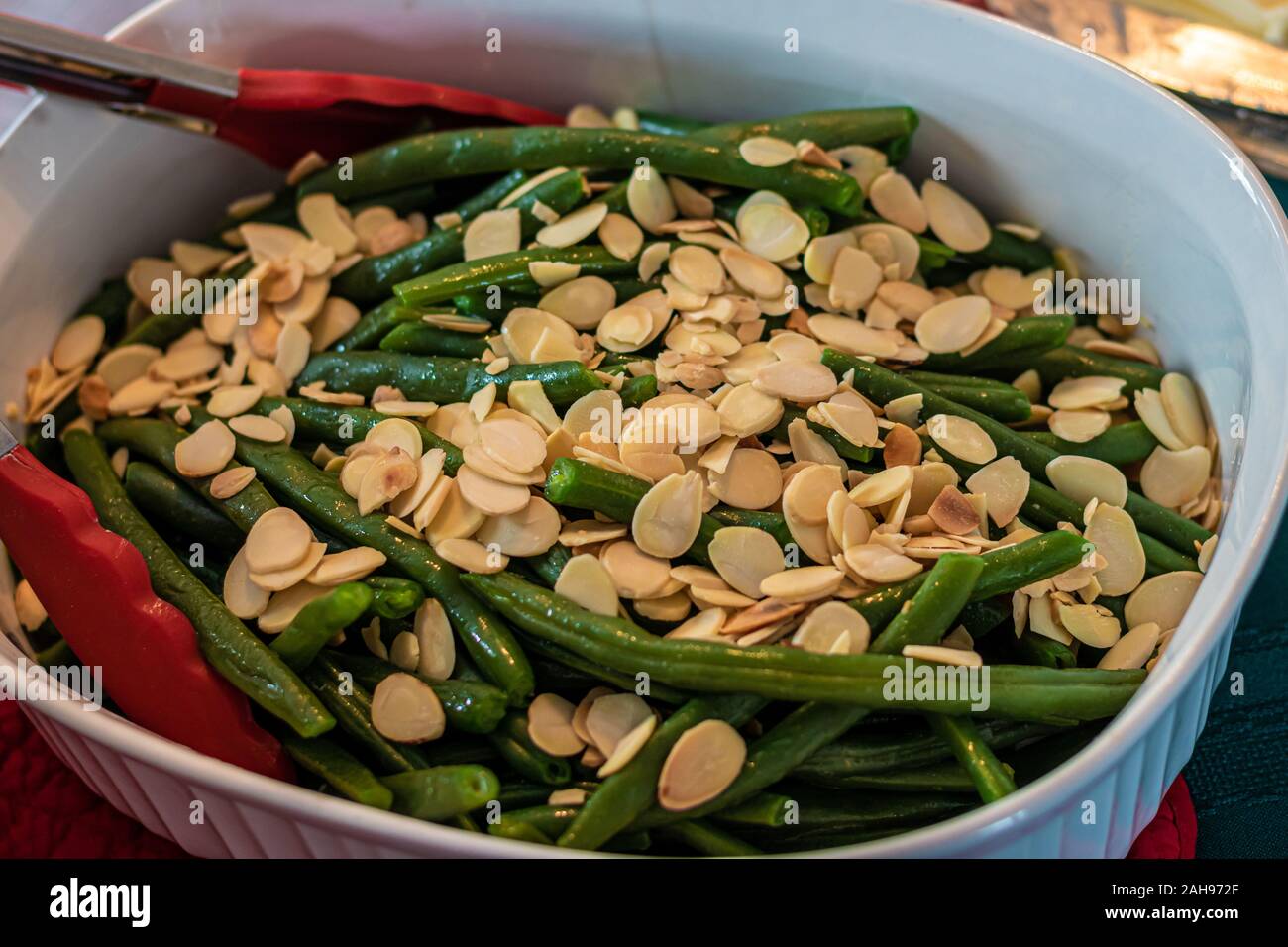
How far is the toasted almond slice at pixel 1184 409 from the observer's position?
1519 mm

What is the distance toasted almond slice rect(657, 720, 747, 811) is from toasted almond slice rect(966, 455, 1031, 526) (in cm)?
45

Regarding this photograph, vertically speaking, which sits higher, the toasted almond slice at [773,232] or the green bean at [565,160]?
the green bean at [565,160]

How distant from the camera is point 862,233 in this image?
163 cm

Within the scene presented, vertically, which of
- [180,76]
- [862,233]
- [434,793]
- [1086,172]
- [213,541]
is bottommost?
[434,793]

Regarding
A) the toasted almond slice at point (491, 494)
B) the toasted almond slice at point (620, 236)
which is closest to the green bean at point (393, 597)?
the toasted almond slice at point (491, 494)

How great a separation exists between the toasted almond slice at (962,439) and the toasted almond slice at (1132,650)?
10.4 inches

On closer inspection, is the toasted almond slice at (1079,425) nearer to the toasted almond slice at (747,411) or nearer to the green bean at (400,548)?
the toasted almond slice at (747,411)

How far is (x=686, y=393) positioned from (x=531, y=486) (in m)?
0.23

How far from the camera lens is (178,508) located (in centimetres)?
147

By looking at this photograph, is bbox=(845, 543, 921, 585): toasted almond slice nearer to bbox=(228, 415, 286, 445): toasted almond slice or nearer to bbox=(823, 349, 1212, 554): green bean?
bbox=(823, 349, 1212, 554): green bean

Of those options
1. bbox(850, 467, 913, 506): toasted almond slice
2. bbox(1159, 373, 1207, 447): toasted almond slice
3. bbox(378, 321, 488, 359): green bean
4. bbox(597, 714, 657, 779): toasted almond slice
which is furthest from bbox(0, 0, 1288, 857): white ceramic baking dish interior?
bbox(378, 321, 488, 359): green bean

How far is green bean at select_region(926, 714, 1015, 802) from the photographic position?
1.13 m

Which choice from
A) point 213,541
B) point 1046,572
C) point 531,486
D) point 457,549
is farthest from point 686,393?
point 213,541

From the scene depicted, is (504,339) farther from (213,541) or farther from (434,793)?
(434,793)
